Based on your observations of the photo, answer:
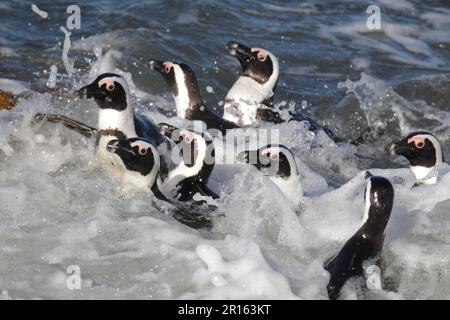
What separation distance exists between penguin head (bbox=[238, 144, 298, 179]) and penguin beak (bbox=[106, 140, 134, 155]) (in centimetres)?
77

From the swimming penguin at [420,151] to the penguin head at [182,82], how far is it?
1.87m

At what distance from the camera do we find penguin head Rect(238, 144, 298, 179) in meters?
7.09

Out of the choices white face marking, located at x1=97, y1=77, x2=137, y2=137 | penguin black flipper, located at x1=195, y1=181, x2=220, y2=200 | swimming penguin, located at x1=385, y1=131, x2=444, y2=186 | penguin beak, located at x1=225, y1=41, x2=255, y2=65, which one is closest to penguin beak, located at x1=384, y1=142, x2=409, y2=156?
swimming penguin, located at x1=385, y1=131, x2=444, y2=186

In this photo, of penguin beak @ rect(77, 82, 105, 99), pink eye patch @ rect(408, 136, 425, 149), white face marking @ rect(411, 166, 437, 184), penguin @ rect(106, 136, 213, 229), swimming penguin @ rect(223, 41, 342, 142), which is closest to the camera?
penguin @ rect(106, 136, 213, 229)

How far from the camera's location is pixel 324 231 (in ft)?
22.2

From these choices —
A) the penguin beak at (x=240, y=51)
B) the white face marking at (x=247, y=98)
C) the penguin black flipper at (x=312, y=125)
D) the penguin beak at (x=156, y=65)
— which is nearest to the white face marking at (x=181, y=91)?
the penguin beak at (x=156, y=65)

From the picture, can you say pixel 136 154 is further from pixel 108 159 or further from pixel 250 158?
pixel 250 158

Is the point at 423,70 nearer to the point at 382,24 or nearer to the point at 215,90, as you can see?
the point at 382,24

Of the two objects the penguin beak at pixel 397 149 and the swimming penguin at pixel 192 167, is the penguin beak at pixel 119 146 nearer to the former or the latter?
the swimming penguin at pixel 192 167

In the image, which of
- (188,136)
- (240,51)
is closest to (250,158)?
(188,136)

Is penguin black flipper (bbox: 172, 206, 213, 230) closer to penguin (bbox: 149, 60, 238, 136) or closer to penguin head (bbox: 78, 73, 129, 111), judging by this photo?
penguin head (bbox: 78, 73, 129, 111)

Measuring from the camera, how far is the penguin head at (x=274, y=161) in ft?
23.3

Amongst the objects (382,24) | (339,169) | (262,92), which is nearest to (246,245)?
(339,169)
